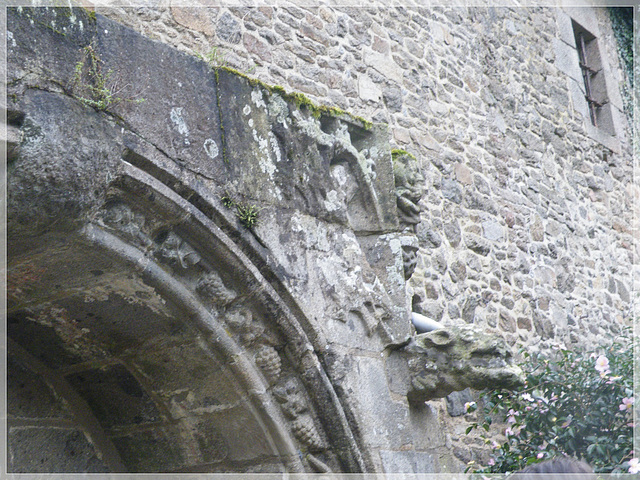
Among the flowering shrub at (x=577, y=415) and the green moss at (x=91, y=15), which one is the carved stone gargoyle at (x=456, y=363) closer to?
the flowering shrub at (x=577, y=415)

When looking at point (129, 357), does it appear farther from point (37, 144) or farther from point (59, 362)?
point (37, 144)

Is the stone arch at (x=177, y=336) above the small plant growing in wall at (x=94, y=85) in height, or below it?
below

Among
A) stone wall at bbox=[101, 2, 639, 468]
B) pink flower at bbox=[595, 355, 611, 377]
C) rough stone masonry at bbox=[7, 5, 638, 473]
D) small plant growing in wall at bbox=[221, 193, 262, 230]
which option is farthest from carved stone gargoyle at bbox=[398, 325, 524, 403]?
stone wall at bbox=[101, 2, 639, 468]

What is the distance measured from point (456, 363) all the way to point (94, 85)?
1.66 meters

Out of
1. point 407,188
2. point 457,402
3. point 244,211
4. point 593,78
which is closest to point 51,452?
point 244,211

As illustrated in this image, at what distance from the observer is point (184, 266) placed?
247 cm

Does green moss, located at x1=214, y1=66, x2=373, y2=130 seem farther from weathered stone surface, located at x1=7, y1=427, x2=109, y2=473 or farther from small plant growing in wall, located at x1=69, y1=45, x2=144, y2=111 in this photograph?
weathered stone surface, located at x1=7, y1=427, x2=109, y2=473

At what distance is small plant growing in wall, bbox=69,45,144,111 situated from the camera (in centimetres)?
222

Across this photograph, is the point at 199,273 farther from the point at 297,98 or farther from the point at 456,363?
the point at 456,363

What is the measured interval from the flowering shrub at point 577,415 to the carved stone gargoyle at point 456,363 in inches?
41.4

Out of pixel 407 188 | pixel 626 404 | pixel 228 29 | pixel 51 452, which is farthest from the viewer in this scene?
pixel 228 29

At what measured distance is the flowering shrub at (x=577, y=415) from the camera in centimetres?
381

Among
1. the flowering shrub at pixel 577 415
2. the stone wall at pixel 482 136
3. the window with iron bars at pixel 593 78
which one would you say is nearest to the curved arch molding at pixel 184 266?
the flowering shrub at pixel 577 415

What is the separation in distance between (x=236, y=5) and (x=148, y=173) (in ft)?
10.7
